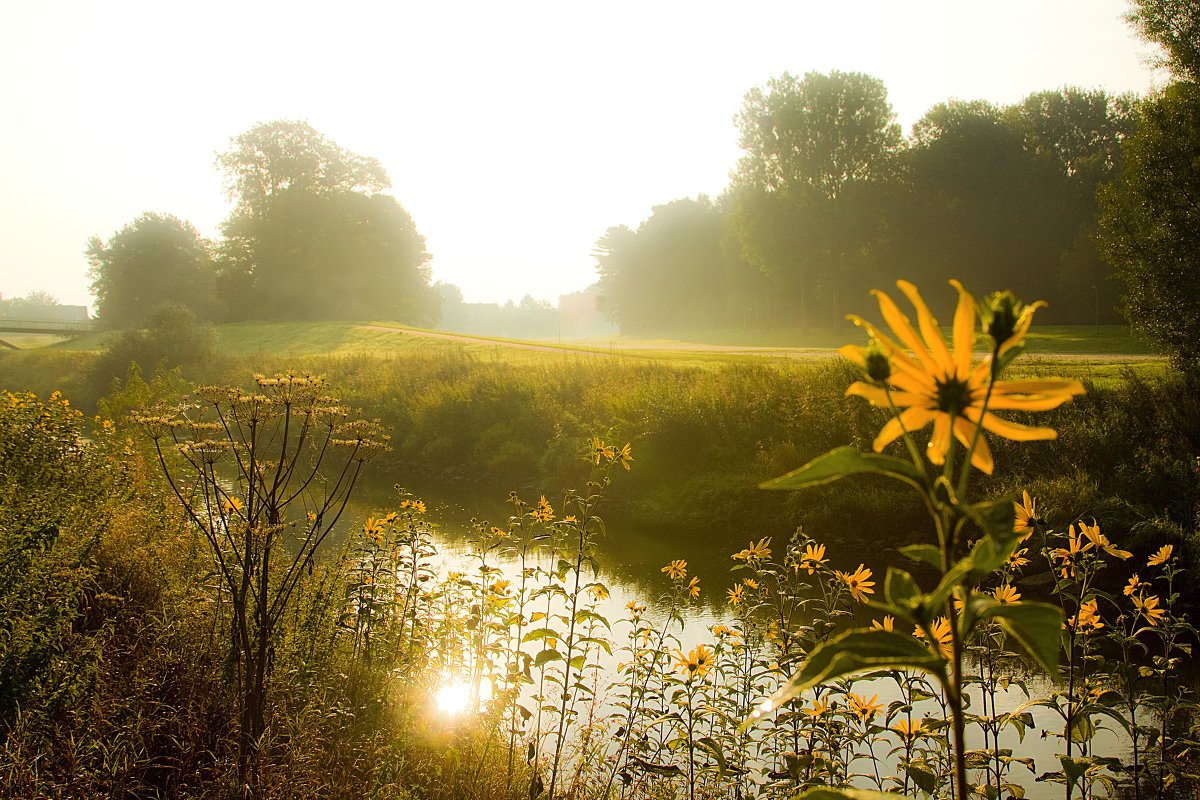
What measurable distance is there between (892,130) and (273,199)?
36584 mm

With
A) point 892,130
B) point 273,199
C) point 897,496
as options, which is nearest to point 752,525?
point 897,496

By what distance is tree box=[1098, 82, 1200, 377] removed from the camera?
42.9 feet

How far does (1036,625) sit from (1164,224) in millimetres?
16055

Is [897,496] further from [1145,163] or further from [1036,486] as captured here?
[1145,163]

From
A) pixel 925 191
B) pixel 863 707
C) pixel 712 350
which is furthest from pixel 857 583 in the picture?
pixel 925 191

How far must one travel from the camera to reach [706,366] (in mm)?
17906

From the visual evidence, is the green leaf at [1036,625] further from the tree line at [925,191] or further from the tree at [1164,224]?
the tree line at [925,191]

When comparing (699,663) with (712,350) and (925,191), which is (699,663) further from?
(925,191)

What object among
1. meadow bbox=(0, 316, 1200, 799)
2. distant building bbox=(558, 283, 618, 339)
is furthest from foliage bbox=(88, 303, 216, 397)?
distant building bbox=(558, 283, 618, 339)

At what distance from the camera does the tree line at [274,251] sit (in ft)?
159

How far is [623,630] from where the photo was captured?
702cm

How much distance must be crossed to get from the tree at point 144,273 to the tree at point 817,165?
114 ft

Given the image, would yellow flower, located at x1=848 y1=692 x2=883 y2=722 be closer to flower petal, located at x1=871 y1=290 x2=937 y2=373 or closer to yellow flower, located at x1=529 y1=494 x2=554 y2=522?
yellow flower, located at x1=529 y1=494 x2=554 y2=522

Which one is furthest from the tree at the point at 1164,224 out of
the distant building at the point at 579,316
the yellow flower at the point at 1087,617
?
the distant building at the point at 579,316
